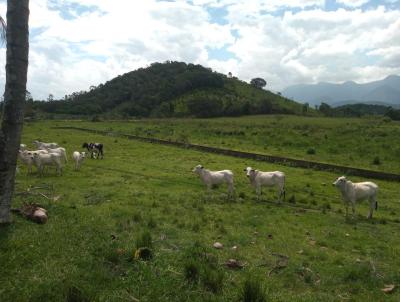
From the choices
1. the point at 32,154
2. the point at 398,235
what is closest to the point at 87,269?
the point at 398,235

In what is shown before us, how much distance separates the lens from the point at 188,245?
11.2m

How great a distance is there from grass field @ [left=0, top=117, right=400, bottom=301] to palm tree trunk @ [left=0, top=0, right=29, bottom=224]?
3.30 ft

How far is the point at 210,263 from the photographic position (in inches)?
372

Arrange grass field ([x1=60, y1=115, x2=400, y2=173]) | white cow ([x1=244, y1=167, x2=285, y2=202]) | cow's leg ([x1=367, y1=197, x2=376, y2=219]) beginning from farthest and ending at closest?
1. grass field ([x1=60, y1=115, x2=400, y2=173])
2. white cow ([x1=244, y1=167, x2=285, y2=202])
3. cow's leg ([x1=367, y1=197, x2=376, y2=219])

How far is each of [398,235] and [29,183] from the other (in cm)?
1640

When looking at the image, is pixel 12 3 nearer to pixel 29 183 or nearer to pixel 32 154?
pixel 29 183

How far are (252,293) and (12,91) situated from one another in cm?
722

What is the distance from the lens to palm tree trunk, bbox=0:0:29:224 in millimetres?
9828

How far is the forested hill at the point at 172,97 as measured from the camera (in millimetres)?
112938

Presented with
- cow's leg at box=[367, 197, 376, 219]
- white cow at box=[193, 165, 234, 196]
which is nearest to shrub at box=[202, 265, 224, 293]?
cow's leg at box=[367, 197, 376, 219]

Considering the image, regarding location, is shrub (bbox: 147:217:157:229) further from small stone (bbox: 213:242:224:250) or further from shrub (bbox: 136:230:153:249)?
shrub (bbox: 136:230:153:249)

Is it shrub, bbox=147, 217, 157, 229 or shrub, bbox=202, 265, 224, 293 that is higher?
shrub, bbox=202, 265, 224, 293

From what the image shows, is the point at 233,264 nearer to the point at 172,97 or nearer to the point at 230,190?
the point at 230,190

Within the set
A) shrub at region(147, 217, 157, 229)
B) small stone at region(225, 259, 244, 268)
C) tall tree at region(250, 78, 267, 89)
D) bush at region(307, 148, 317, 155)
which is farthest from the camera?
tall tree at region(250, 78, 267, 89)
